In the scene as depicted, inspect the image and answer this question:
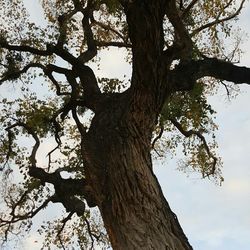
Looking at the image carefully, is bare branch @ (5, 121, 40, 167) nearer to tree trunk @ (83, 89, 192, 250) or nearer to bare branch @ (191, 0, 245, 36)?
tree trunk @ (83, 89, 192, 250)

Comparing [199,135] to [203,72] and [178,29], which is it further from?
[178,29]

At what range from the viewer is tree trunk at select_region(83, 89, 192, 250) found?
6.25m

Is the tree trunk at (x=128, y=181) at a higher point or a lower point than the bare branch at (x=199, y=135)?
lower

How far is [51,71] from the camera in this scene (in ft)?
35.6

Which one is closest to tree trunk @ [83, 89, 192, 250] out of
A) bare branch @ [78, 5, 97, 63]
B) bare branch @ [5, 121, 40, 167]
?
bare branch @ [5, 121, 40, 167]

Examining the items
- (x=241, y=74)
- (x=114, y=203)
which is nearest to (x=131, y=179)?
(x=114, y=203)

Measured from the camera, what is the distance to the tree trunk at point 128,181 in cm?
625

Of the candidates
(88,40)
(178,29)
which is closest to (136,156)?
(178,29)

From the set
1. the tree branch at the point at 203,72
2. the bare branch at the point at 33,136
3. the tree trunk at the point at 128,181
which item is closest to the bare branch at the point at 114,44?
the bare branch at the point at 33,136

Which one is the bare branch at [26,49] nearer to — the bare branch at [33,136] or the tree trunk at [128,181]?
the bare branch at [33,136]

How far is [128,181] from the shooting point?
22.2ft

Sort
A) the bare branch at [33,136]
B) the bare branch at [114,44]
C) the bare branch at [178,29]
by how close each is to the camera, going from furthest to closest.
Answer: the bare branch at [114,44]
the bare branch at [33,136]
the bare branch at [178,29]

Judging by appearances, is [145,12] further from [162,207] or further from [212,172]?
[212,172]

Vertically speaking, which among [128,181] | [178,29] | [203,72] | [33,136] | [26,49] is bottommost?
[128,181]
